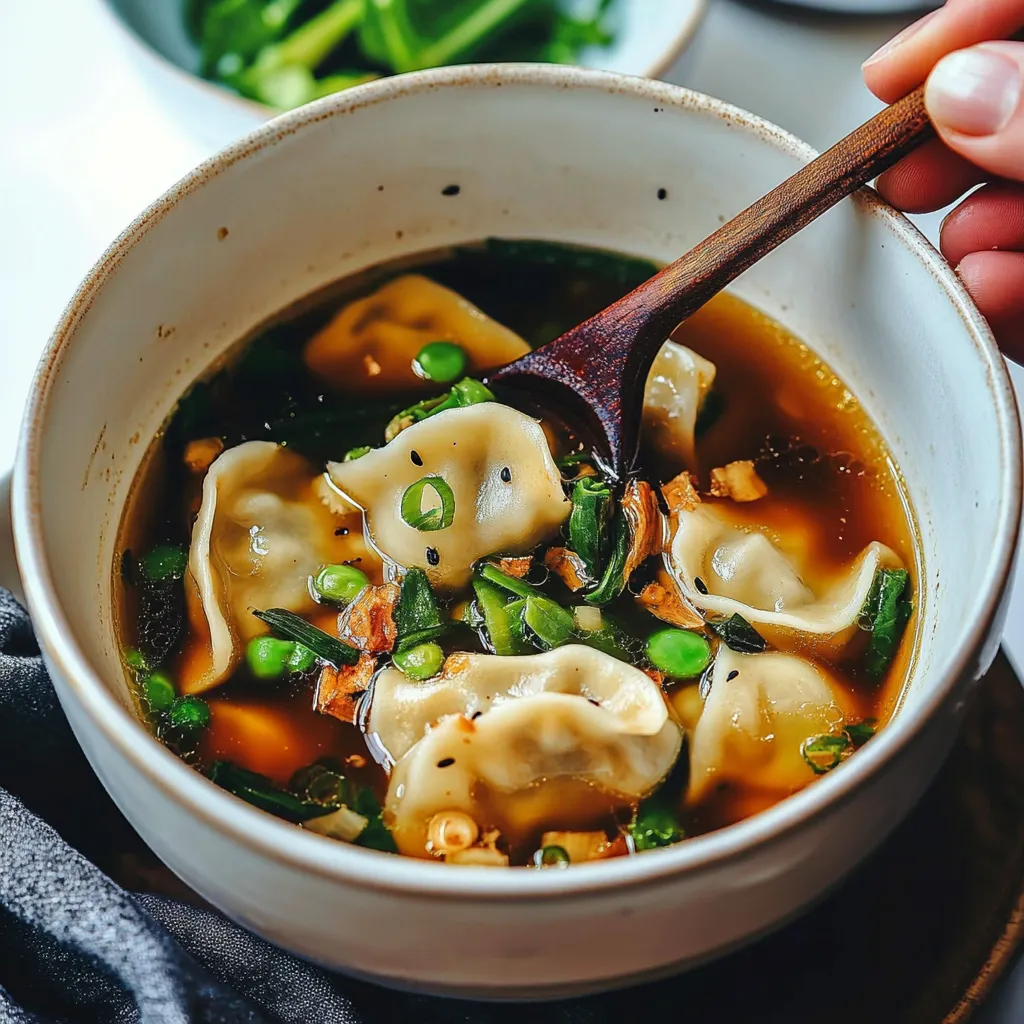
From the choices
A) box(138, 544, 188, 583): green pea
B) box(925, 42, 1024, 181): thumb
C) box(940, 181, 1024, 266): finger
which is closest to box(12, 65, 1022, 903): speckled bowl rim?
box(925, 42, 1024, 181): thumb

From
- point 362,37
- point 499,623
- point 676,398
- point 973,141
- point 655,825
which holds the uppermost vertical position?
point 973,141

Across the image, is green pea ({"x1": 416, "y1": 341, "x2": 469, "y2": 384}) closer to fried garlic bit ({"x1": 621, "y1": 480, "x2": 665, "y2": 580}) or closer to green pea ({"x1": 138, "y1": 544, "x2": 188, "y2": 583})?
fried garlic bit ({"x1": 621, "y1": 480, "x2": 665, "y2": 580})

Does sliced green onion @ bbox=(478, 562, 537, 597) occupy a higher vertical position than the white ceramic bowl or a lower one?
lower

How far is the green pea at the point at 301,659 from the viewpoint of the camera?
4.60 feet

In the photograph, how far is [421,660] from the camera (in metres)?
1.39

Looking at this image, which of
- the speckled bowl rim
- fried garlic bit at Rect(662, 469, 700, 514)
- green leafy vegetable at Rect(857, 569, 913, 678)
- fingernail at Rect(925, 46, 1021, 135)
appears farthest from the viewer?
fried garlic bit at Rect(662, 469, 700, 514)

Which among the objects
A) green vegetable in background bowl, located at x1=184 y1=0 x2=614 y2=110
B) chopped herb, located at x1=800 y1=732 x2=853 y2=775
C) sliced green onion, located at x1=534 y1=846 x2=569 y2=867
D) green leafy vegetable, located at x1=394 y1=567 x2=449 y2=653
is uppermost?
green vegetable in background bowl, located at x1=184 y1=0 x2=614 y2=110

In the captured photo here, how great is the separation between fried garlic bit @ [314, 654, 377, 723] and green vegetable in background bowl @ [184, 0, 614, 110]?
127 cm

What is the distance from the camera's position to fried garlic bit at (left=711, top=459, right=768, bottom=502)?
62.4 inches

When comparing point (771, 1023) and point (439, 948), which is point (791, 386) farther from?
point (439, 948)

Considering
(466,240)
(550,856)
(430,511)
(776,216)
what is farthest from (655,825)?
(466,240)

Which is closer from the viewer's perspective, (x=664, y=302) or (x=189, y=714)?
(x=189, y=714)

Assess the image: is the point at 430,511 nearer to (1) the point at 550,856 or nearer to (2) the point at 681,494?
(2) the point at 681,494

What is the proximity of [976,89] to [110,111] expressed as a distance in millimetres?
1717
